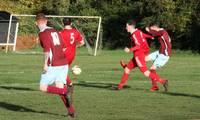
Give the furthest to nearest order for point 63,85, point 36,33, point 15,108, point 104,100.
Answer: point 36,33 < point 104,100 < point 15,108 < point 63,85

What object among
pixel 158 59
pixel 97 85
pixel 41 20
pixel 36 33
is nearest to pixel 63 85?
pixel 41 20

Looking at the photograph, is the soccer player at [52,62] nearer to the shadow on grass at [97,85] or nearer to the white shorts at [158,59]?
the shadow on grass at [97,85]

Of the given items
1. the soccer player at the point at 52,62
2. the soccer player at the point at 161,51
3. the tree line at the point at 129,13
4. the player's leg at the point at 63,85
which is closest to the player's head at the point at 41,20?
the soccer player at the point at 52,62

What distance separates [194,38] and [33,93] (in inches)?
1306

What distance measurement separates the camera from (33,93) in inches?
678

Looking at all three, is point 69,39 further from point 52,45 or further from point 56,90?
point 56,90

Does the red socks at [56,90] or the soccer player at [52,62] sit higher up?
the soccer player at [52,62]

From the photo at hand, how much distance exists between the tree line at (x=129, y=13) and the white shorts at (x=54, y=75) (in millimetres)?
35951

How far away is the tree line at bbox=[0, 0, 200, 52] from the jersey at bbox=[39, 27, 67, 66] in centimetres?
3607

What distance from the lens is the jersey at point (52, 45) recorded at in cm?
1232

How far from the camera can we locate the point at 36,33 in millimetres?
43500

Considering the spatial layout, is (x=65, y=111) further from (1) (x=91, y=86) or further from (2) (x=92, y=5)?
(2) (x=92, y=5)

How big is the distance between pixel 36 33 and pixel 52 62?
103 ft

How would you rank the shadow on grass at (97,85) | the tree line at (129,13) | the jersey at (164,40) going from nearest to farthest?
the shadow on grass at (97,85)
the jersey at (164,40)
the tree line at (129,13)
